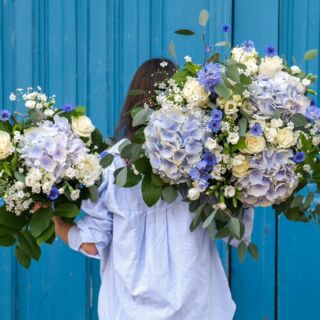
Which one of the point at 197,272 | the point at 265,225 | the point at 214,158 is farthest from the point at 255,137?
the point at 265,225

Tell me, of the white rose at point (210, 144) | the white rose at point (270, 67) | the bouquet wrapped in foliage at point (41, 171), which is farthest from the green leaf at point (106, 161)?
the white rose at point (270, 67)

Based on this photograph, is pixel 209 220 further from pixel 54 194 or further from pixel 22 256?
pixel 22 256

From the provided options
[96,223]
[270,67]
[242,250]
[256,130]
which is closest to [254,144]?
[256,130]

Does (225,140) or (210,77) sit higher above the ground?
(210,77)

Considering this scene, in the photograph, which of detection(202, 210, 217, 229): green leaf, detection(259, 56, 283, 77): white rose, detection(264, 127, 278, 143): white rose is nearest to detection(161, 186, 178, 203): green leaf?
detection(202, 210, 217, 229): green leaf

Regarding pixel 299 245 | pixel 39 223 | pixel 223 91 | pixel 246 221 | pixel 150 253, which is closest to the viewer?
pixel 223 91

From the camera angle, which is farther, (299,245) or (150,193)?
(299,245)

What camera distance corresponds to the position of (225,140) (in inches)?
102

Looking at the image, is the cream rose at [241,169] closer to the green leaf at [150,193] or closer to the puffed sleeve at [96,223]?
the green leaf at [150,193]

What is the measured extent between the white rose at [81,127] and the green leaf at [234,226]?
1.69 ft

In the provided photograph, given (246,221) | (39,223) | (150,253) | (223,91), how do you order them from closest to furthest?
(223,91), (39,223), (150,253), (246,221)

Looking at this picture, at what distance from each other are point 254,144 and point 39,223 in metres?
0.70

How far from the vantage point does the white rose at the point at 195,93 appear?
2561mm

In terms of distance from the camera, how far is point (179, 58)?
3.83m
